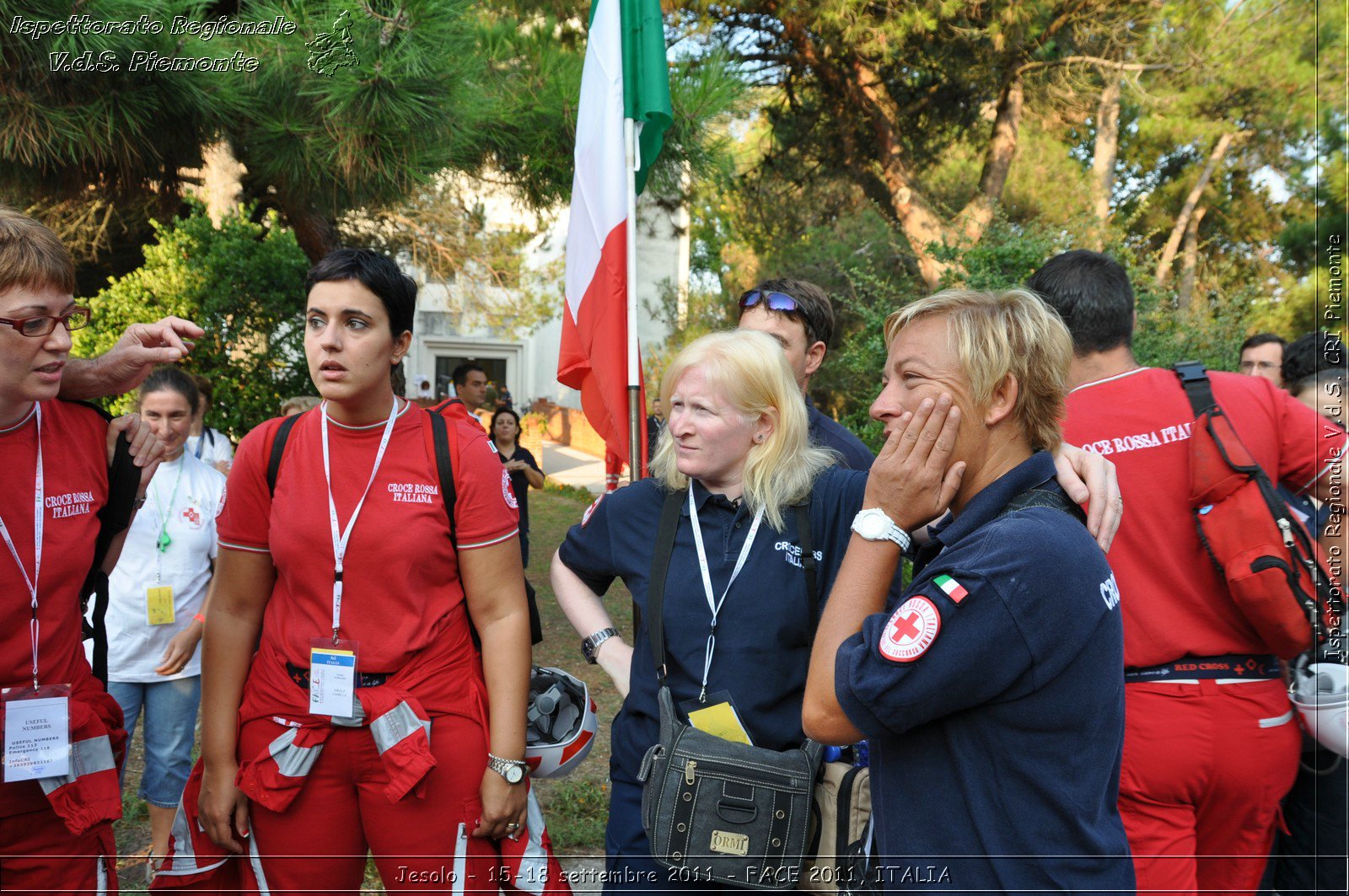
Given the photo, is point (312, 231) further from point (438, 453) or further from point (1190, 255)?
point (1190, 255)

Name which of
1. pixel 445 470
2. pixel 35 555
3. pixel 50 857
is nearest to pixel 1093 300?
pixel 445 470

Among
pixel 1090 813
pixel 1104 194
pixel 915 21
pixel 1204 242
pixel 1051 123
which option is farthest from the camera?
pixel 1204 242

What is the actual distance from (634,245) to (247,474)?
185 centimetres

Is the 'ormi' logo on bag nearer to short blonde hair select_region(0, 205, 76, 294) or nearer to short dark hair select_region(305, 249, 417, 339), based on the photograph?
short dark hair select_region(305, 249, 417, 339)

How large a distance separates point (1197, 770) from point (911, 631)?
152 centimetres

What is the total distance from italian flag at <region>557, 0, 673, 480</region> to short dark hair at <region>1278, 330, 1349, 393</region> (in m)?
2.76

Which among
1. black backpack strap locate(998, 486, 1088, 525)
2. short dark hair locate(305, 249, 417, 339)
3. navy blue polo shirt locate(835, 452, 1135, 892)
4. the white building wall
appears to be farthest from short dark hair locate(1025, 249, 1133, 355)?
the white building wall

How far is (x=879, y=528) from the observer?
158 centimetres

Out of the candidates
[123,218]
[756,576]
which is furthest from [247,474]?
[123,218]

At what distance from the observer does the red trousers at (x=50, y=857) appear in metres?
2.12

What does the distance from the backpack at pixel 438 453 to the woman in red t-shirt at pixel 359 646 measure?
15mm

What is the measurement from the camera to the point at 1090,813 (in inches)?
58.2

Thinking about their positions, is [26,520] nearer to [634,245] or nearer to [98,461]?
[98,461]

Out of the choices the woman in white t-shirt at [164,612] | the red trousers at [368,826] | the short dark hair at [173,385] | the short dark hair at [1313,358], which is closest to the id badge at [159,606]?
the woman in white t-shirt at [164,612]
